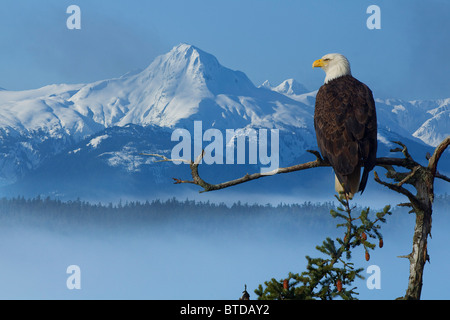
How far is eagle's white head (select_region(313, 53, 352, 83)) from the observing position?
10.9 m

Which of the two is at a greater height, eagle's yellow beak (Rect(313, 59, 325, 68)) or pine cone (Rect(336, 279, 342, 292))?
eagle's yellow beak (Rect(313, 59, 325, 68))

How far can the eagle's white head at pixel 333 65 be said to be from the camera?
35.7 ft

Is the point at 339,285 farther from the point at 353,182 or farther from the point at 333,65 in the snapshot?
the point at 333,65

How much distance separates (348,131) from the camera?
352 inches

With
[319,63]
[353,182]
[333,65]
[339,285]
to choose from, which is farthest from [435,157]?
[319,63]

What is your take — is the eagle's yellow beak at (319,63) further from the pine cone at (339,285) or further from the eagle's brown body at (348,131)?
the pine cone at (339,285)

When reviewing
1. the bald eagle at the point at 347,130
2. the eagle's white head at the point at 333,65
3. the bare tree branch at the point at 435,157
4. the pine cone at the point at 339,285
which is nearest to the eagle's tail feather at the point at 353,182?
the bald eagle at the point at 347,130

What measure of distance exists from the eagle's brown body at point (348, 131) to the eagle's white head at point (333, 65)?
2.56 feet

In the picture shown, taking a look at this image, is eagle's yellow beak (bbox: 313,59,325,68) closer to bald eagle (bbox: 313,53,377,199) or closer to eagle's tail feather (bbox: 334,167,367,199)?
bald eagle (bbox: 313,53,377,199)

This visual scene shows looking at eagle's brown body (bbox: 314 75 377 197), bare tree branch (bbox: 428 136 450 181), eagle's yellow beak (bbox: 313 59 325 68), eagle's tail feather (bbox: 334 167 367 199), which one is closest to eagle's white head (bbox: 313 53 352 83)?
eagle's yellow beak (bbox: 313 59 325 68)
